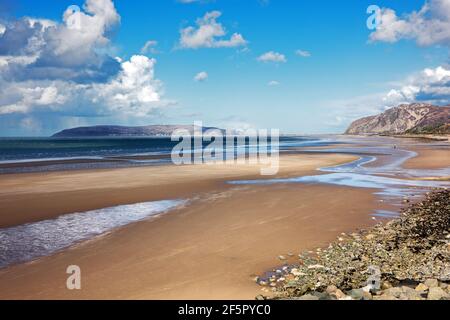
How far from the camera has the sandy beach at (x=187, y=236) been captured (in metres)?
7.87

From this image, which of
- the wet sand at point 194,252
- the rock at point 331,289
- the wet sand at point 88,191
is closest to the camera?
the rock at point 331,289

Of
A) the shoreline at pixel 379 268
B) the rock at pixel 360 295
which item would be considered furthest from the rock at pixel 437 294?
→ the rock at pixel 360 295

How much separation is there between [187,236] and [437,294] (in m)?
7.49

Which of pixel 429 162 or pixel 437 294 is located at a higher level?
pixel 429 162

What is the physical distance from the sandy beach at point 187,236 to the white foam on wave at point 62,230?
2.02 ft

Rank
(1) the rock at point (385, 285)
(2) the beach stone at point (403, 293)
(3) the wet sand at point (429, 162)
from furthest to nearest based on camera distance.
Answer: (3) the wet sand at point (429, 162), (1) the rock at point (385, 285), (2) the beach stone at point (403, 293)

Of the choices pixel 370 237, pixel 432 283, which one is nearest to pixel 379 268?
pixel 432 283

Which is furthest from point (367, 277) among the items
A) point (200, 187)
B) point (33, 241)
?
point (200, 187)

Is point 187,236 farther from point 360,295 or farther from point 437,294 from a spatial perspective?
point 437,294

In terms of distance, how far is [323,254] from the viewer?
30.9 feet

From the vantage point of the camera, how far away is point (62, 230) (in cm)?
1248

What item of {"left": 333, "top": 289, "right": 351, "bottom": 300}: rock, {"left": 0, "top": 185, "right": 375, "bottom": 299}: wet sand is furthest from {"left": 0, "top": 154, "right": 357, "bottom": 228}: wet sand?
{"left": 333, "top": 289, "right": 351, "bottom": 300}: rock

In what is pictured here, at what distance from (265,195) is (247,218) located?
198 inches

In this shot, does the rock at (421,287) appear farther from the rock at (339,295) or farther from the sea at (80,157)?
the sea at (80,157)
